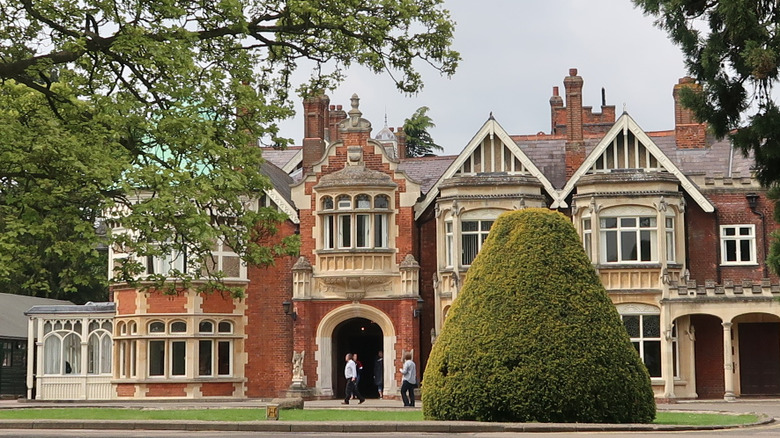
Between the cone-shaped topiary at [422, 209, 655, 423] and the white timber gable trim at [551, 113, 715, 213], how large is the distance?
15.7 meters

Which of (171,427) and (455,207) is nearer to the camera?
(171,427)

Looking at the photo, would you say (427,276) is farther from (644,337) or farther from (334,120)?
(334,120)

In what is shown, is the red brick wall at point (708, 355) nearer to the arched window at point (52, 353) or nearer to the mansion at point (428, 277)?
the mansion at point (428, 277)

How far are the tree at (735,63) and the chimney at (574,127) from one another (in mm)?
22213

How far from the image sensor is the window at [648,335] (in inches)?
1550

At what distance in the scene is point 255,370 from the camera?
42562 mm

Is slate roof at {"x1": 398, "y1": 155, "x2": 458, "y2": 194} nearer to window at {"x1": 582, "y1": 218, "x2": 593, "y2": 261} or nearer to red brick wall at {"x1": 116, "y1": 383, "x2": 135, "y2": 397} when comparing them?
window at {"x1": 582, "y1": 218, "x2": 593, "y2": 261}

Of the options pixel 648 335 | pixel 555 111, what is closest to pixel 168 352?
pixel 648 335

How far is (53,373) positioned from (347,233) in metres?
11.4

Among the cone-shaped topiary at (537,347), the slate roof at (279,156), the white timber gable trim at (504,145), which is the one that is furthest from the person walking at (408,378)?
the slate roof at (279,156)

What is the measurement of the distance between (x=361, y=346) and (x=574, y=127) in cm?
1104

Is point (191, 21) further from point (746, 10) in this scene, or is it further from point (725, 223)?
point (725, 223)

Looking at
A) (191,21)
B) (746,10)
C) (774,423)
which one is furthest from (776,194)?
(191,21)

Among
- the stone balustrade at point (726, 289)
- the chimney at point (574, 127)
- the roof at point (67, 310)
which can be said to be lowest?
the roof at point (67, 310)
